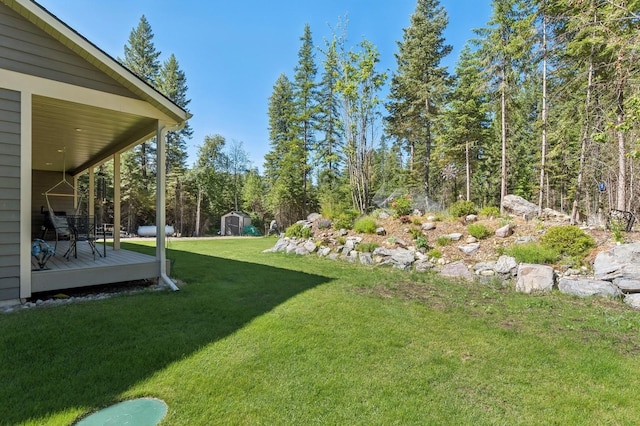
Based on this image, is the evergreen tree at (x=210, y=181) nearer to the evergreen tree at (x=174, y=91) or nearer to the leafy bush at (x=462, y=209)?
the evergreen tree at (x=174, y=91)

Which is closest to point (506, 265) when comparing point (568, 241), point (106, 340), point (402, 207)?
point (568, 241)

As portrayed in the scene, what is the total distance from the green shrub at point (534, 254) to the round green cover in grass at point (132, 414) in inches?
247

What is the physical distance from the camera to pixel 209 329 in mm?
3340

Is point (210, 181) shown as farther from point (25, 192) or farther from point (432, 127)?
point (25, 192)

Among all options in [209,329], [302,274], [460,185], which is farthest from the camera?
[460,185]

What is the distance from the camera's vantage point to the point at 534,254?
19.6 ft

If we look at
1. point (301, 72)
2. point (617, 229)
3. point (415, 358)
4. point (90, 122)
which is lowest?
point (415, 358)

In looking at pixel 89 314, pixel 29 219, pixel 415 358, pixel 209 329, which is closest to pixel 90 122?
pixel 29 219

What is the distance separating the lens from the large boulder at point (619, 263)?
4914mm

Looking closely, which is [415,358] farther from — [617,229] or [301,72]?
[301,72]

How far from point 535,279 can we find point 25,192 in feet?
24.7

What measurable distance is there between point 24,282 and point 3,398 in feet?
8.02

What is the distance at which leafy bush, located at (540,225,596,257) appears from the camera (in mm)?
5809

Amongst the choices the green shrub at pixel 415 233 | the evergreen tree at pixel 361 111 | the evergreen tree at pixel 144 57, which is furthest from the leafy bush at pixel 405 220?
the evergreen tree at pixel 144 57
